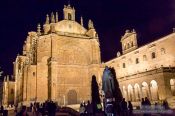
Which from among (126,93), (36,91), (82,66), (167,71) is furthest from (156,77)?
(36,91)

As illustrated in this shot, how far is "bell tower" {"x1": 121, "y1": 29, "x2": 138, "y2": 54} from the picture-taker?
191 ft

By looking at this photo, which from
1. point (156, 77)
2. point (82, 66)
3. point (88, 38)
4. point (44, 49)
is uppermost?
point (88, 38)

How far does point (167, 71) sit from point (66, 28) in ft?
91.0

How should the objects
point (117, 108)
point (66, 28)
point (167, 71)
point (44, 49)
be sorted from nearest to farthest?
point (117, 108) → point (167, 71) → point (44, 49) → point (66, 28)

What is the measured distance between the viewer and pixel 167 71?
3672 centimetres

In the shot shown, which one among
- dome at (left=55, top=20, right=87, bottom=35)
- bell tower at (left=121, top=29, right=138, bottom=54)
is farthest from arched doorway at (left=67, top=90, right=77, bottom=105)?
bell tower at (left=121, top=29, right=138, bottom=54)

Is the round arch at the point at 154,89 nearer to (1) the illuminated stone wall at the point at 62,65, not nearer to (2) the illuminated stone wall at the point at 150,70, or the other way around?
(2) the illuminated stone wall at the point at 150,70

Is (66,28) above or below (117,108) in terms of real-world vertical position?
above

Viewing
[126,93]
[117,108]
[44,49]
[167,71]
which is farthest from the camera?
[44,49]

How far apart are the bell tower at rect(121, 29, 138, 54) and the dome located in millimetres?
12284

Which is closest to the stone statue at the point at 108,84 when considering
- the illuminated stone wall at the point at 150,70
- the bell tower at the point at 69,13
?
the illuminated stone wall at the point at 150,70

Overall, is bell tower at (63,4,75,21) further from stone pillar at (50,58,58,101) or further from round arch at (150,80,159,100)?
round arch at (150,80,159,100)

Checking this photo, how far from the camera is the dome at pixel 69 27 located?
179 ft

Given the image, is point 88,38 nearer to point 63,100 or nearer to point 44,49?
point 44,49
